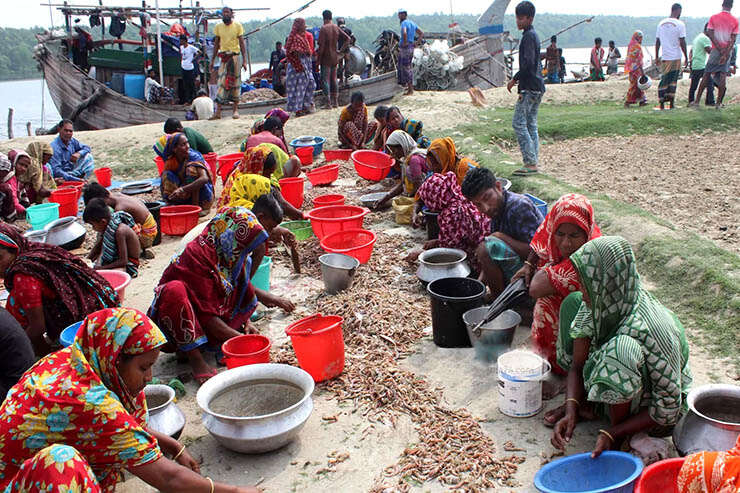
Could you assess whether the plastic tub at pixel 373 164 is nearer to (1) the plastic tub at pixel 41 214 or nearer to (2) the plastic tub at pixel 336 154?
(2) the plastic tub at pixel 336 154

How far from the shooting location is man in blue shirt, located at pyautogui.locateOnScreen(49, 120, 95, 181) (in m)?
9.02

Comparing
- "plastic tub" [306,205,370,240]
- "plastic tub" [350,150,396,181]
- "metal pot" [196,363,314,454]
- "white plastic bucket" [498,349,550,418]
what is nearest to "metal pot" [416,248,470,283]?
"plastic tub" [306,205,370,240]

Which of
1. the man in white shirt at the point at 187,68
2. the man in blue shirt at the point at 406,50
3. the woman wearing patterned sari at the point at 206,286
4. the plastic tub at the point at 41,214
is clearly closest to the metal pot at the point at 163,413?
the woman wearing patterned sari at the point at 206,286

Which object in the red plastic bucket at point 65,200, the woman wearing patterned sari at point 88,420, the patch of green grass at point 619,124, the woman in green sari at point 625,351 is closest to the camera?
the woman wearing patterned sari at point 88,420

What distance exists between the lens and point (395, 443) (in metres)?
3.02

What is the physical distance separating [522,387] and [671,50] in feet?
34.1

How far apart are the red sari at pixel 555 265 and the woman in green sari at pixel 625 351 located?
415 millimetres

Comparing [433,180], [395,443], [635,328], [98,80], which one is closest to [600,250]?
[635,328]

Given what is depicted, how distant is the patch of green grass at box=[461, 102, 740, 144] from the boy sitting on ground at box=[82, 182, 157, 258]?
534 cm

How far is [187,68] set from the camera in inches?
568

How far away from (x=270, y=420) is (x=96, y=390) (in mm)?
964

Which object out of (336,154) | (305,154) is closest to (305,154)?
(305,154)

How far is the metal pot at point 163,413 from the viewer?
9.48ft

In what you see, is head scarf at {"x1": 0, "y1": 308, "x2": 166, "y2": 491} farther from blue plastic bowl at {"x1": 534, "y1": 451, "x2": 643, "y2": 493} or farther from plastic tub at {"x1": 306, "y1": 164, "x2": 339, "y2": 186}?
plastic tub at {"x1": 306, "y1": 164, "x2": 339, "y2": 186}
